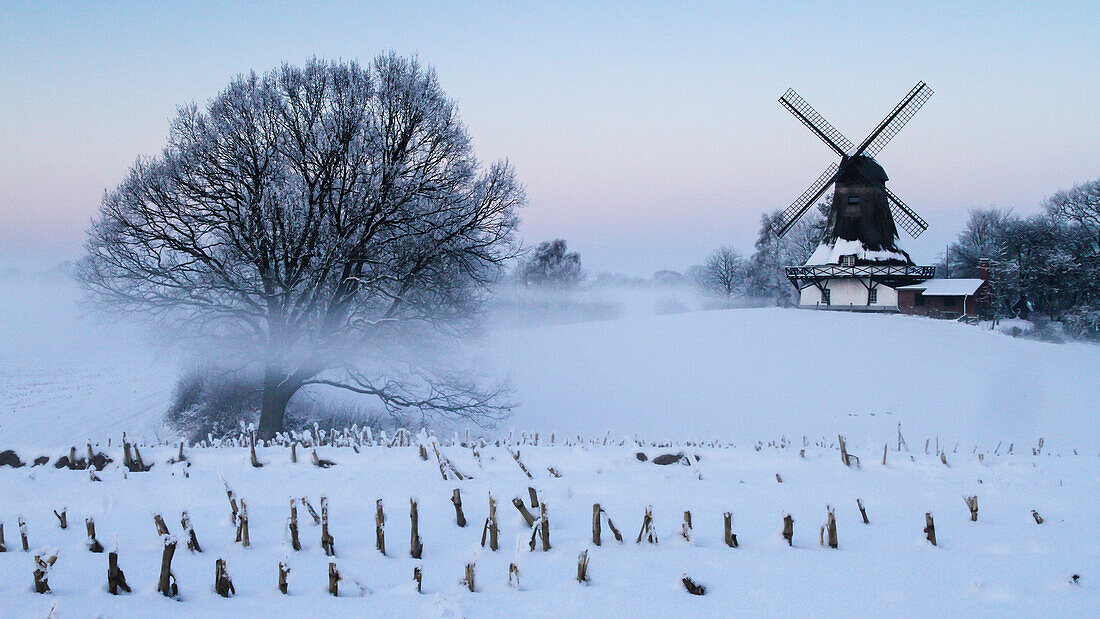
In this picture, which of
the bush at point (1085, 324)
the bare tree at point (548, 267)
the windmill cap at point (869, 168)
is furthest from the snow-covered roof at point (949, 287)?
the bare tree at point (548, 267)

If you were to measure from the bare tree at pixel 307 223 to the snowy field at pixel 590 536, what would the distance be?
730 centimetres

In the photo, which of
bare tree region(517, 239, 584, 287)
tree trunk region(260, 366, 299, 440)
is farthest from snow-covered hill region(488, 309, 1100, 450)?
bare tree region(517, 239, 584, 287)

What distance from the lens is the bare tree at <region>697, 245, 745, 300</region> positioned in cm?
5694

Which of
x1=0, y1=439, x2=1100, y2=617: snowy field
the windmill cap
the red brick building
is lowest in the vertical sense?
x1=0, y1=439, x2=1100, y2=617: snowy field

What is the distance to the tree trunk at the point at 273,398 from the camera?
38.9 feet

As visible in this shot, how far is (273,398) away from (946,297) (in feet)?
137

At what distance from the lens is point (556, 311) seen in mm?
49875

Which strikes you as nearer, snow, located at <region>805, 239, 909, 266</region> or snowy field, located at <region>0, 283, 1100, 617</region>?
snowy field, located at <region>0, 283, 1100, 617</region>

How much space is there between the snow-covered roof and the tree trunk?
35.8 m

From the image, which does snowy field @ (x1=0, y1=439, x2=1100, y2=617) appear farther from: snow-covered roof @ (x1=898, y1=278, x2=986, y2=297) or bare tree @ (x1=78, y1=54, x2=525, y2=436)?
snow-covered roof @ (x1=898, y1=278, x2=986, y2=297)

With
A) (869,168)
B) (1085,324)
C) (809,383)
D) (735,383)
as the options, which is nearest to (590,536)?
(735,383)

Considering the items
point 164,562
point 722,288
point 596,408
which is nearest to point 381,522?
point 164,562

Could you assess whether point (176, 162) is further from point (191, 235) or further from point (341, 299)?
point (341, 299)

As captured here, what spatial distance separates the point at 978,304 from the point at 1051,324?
481 centimetres
